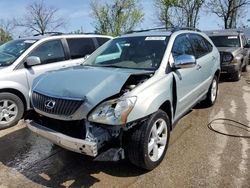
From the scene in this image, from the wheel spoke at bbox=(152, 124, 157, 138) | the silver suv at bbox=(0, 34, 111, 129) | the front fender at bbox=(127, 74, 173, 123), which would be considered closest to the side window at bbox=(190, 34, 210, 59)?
the front fender at bbox=(127, 74, 173, 123)

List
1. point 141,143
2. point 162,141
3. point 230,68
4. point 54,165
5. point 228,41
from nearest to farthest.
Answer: point 141,143 → point 162,141 → point 54,165 → point 230,68 → point 228,41

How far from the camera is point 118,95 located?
3.54 metres

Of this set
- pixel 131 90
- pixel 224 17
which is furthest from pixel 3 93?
pixel 224 17

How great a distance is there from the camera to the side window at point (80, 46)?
711 cm

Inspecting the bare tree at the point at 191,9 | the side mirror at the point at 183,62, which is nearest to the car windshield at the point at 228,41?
the side mirror at the point at 183,62

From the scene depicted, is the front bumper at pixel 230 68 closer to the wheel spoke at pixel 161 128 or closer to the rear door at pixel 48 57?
the rear door at pixel 48 57

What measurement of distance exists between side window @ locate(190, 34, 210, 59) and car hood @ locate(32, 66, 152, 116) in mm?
1948

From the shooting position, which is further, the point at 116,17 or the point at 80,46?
the point at 116,17

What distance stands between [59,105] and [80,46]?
4.09m

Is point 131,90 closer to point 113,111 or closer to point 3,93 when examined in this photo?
point 113,111

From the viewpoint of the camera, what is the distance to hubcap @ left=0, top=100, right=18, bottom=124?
5684 mm

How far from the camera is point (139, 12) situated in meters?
33.7

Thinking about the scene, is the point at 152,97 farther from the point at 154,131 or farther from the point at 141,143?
the point at 141,143

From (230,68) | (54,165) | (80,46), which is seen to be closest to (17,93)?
(80,46)
